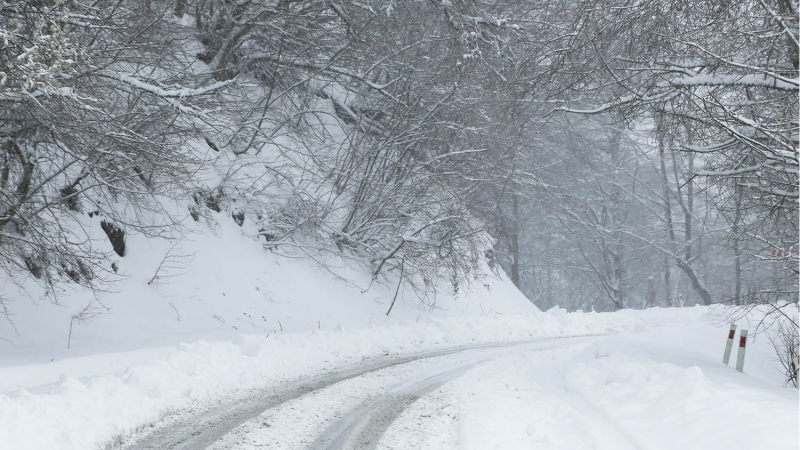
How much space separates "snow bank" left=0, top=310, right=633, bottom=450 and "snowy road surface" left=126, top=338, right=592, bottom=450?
0.45 m

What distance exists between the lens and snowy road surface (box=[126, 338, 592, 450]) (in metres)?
5.56

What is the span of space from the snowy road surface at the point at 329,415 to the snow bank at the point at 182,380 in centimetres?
45

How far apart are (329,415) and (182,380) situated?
6.69ft

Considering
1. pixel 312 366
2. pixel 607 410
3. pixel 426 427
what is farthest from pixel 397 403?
pixel 312 366

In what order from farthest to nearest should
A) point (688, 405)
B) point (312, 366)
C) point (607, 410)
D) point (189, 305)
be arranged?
1. point (189, 305)
2. point (312, 366)
3. point (607, 410)
4. point (688, 405)

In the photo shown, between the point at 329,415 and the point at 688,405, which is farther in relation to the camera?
the point at 329,415

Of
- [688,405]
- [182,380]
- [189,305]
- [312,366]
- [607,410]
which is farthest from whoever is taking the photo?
[189,305]

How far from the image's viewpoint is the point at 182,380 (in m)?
7.33

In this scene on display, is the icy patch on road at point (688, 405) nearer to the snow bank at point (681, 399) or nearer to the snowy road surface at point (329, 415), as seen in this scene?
the snow bank at point (681, 399)

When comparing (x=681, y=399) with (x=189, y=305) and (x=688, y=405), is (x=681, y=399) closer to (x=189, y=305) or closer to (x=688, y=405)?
(x=688, y=405)

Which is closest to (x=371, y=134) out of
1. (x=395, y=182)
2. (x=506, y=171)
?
(x=395, y=182)

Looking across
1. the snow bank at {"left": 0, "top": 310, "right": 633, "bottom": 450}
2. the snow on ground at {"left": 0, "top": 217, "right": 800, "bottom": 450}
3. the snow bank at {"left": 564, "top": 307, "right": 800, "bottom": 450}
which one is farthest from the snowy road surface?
the snow bank at {"left": 564, "top": 307, "right": 800, "bottom": 450}

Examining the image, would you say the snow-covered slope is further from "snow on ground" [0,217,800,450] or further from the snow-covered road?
the snow-covered road

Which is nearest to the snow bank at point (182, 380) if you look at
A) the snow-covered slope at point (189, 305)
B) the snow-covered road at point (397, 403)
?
the snow-covered road at point (397, 403)
